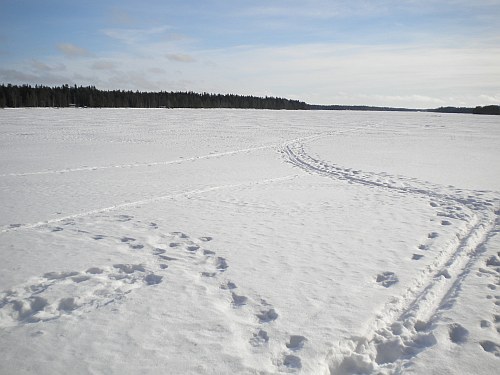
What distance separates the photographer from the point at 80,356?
3.32 meters

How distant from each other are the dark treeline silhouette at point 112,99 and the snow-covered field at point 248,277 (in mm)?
82648

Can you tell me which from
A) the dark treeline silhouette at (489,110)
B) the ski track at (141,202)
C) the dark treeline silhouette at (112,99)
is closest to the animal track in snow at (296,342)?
the ski track at (141,202)

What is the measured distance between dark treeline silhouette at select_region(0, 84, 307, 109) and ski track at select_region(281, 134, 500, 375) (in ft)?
288

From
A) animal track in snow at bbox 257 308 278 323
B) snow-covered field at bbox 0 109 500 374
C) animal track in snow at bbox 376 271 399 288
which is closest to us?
snow-covered field at bbox 0 109 500 374

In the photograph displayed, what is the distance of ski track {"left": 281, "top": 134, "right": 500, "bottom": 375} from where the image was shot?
11.3ft

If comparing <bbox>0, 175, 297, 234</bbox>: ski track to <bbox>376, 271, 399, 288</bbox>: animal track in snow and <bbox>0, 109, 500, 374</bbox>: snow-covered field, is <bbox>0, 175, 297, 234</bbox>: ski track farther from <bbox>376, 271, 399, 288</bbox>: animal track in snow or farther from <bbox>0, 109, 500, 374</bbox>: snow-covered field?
<bbox>376, 271, 399, 288</bbox>: animal track in snow

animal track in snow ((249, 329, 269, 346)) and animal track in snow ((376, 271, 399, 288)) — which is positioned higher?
animal track in snow ((376, 271, 399, 288))

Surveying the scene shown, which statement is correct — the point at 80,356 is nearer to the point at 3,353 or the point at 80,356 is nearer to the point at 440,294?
the point at 3,353

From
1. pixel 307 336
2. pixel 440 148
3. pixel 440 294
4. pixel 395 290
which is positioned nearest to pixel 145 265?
pixel 307 336

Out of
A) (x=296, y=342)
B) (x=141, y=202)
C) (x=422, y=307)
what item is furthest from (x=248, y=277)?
(x=141, y=202)

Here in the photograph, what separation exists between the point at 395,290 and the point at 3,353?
15.5 ft

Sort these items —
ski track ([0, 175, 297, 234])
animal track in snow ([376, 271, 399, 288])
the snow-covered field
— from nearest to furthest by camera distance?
1. the snow-covered field
2. animal track in snow ([376, 271, 399, 288])
3. ski track ([0, 175, 297, 234])

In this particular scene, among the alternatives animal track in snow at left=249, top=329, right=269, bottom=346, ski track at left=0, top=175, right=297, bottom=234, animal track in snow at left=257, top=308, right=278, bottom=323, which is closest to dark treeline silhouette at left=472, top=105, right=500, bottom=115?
ski track at left=0, top=175, right=297, bottom=234

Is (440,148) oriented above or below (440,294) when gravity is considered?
above
